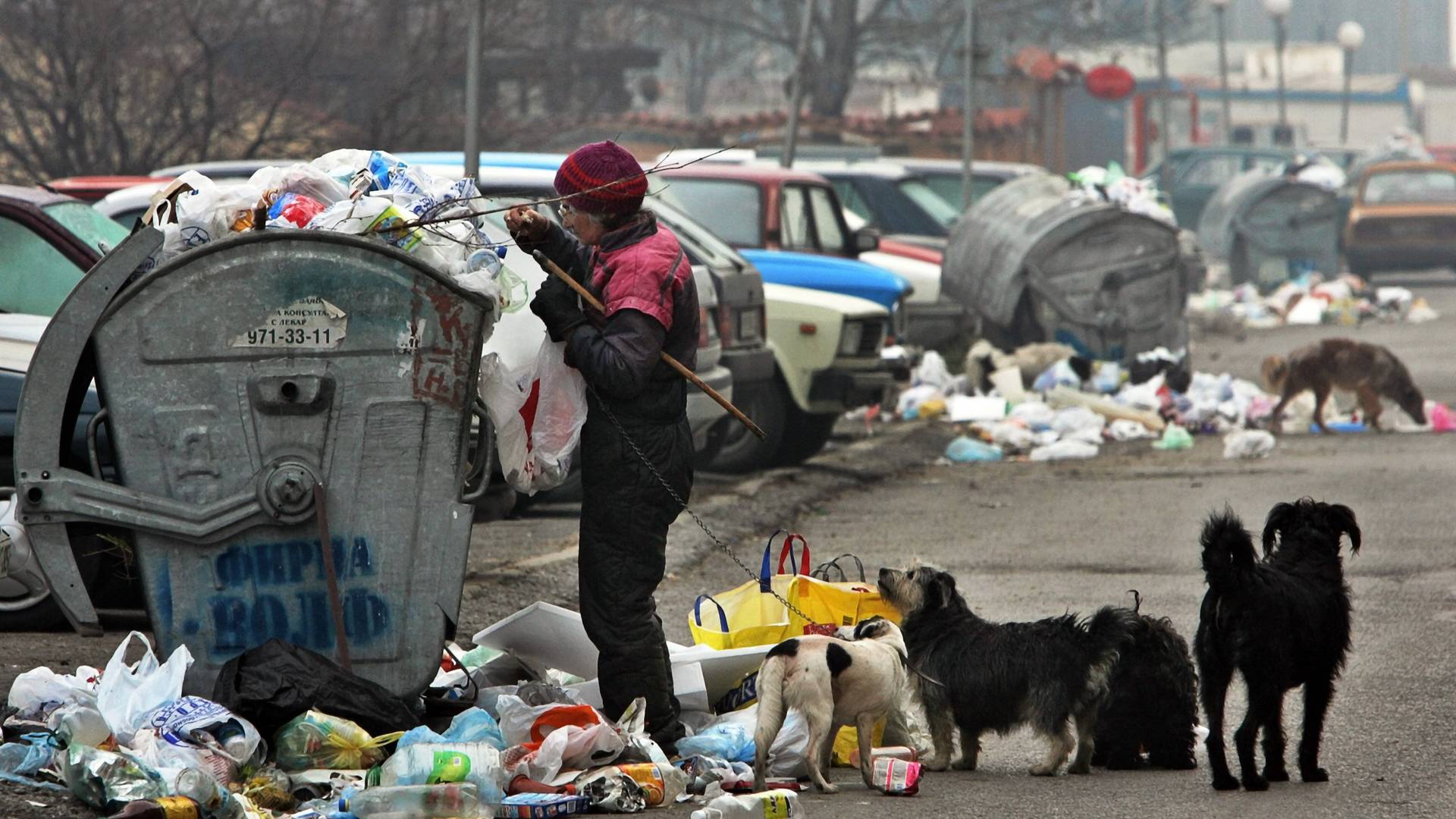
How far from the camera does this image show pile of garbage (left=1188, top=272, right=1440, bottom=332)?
26062 mm

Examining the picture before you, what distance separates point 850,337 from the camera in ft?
40.8

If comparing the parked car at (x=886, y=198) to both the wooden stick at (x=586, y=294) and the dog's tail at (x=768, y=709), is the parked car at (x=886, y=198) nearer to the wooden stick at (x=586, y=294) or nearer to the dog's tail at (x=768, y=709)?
the wooden stick at (x=586, y=294)

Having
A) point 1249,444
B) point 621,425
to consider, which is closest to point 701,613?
point 621,425

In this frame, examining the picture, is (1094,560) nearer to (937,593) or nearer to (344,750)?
(937,593)

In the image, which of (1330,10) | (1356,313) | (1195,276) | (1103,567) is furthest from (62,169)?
(1330,10)

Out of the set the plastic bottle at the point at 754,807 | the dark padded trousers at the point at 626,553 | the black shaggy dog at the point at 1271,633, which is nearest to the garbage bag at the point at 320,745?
the dark padded trousers at the point at 626,553

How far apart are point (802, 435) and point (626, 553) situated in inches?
297

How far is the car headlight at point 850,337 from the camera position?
12.4 m

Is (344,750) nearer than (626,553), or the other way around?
(344,750)

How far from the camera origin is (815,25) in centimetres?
4116

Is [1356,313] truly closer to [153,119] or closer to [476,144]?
[153,119]

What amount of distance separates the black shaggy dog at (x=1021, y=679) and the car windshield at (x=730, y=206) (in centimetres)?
866

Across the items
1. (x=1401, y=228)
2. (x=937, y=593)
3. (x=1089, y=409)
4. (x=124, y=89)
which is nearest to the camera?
(x=937, y=593)

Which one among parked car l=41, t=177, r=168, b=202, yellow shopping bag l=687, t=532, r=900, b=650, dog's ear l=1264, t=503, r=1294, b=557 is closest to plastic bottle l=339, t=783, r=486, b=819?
yellow shopping bag l=687, t=532, r=900, b=650
